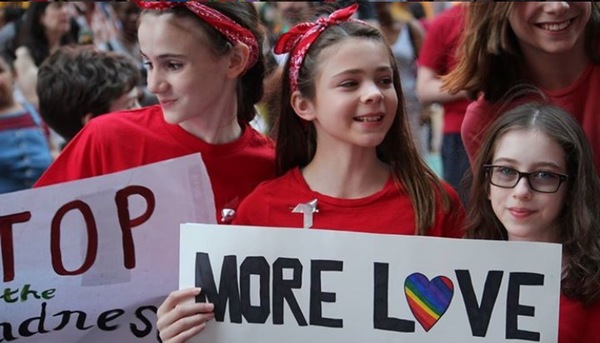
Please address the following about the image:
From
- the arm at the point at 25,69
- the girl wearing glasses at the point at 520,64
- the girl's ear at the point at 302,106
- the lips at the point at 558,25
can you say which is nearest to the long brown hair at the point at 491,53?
the girl wearing glasses at the point at 520,64

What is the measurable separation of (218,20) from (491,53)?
712 mm

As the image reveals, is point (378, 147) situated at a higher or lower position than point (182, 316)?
higher

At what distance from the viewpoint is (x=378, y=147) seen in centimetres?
268

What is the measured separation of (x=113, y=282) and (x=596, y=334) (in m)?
1.13

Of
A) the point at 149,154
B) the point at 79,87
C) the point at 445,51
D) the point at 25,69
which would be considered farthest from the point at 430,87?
the point at 25,69

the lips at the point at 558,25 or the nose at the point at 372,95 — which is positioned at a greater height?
the lips at the point at 558,25

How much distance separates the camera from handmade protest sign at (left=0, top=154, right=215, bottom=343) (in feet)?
7.87

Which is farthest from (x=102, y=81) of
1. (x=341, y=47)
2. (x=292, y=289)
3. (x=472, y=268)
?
(x=472, y=268)

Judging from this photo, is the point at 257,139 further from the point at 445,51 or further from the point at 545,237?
the point at 445,51

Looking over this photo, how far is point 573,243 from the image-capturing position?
229 centimetres

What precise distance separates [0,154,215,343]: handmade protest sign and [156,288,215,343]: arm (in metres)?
0.22

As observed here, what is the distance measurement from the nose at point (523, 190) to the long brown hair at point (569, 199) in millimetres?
117

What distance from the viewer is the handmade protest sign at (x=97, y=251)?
2.40 metres

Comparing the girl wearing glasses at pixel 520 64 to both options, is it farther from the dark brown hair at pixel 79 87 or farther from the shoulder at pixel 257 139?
the dark brown hair at pixel 79 87
